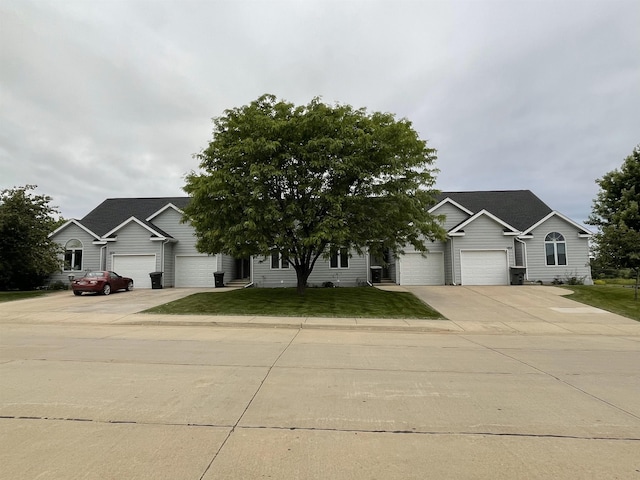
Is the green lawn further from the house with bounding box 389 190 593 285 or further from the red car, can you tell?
the red car

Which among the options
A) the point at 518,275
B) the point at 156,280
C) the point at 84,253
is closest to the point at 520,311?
the point at 518,275

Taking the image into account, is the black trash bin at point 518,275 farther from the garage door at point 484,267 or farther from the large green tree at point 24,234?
the large green tree at point 24,234

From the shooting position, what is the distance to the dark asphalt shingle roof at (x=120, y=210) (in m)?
30.2

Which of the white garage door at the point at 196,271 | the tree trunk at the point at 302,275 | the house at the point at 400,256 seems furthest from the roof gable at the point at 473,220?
the white garage door at the point at 196,271

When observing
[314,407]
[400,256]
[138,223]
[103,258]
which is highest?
[138,223]

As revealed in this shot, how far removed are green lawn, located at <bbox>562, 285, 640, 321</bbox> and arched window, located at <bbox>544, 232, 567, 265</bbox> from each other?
362cm

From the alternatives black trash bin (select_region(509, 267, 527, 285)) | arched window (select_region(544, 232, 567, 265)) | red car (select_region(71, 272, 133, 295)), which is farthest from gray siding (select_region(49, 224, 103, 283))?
arched window (select_region(544, 232, 567, 265))

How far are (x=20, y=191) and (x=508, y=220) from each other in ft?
103

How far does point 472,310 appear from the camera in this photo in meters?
16.9

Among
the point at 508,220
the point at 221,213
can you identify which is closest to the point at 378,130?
the point at 221,213

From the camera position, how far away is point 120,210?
3241 cm

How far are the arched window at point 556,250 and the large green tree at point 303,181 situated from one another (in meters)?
13.2

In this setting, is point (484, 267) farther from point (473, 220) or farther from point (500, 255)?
point (473, 220)

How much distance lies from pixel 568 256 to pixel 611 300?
8024mm
